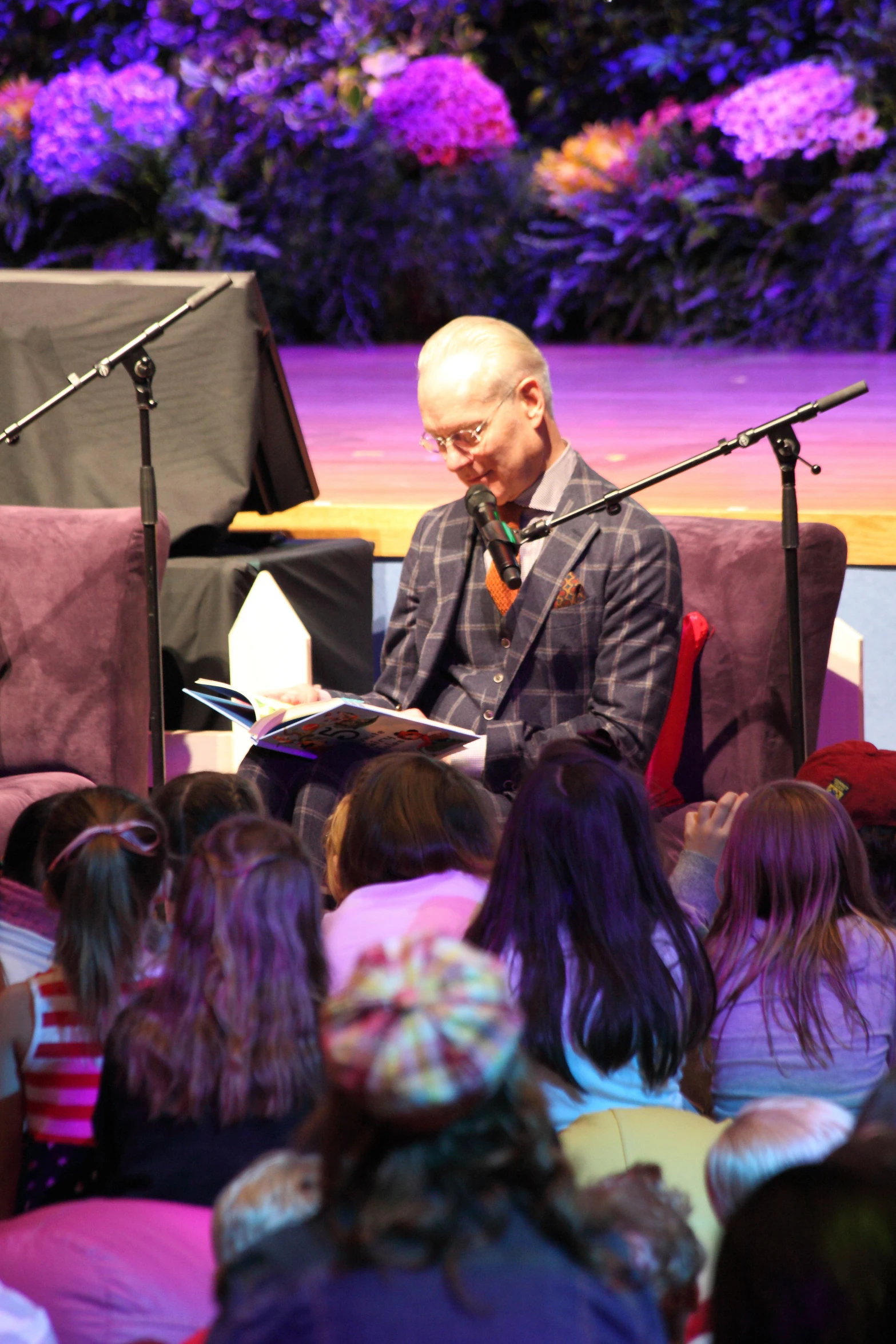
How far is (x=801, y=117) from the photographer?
783cm

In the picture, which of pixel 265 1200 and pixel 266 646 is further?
pixel 266 646

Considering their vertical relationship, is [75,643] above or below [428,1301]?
below

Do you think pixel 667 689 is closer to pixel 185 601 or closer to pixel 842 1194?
pixel 185 601

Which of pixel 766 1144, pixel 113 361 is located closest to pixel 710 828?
pixel 766 1144

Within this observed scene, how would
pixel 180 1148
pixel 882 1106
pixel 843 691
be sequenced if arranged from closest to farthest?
pixel 882 1106, pixel 180 1148, pixel 843 691

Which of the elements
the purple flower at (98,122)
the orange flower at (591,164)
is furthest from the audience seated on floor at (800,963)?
the orange flower at (591,164)

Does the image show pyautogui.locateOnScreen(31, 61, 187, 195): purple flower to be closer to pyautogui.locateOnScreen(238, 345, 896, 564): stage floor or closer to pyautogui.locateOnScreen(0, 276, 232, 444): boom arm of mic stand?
pyautogui.locateOnScreen(238, 345, 896, 564): stage floor

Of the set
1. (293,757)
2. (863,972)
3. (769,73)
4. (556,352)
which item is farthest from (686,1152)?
(769,73)

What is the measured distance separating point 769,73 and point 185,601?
6359 mm

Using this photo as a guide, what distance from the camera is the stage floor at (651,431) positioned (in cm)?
363

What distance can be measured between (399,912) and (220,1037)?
401mm

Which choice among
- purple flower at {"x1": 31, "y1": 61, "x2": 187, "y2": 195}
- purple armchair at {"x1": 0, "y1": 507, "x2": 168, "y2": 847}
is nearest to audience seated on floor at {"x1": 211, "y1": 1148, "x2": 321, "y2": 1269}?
purple armchair at {"x1": 0, "y1": 507, "x2": 168, "y2": 847}

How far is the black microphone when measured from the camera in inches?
92.1

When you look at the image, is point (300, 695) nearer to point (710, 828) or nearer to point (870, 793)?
point (710, 828)
